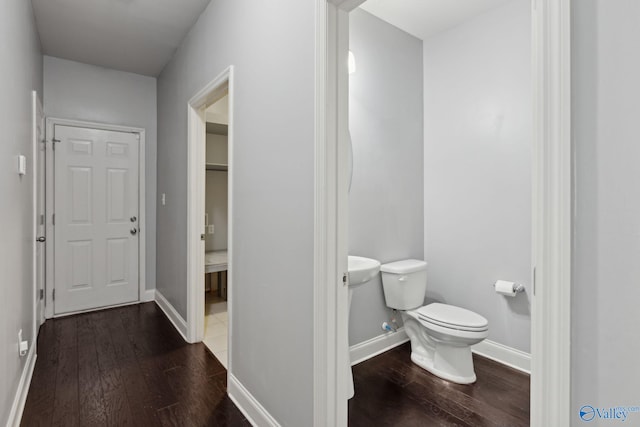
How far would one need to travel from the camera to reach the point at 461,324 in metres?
2.10

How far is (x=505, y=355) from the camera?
2408mm

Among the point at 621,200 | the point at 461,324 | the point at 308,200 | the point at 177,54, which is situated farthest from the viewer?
the point at 177,54

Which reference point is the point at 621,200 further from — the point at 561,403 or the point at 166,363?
the point at 166,363

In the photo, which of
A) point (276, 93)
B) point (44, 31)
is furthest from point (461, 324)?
point (44, 31)

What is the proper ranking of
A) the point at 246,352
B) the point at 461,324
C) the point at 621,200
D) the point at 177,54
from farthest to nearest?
1. the point at 177,54
2. the point at 461,324
3. the point at 246,352
4. the point at 621,200

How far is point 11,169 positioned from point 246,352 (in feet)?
5.36

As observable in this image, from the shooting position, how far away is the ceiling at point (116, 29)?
2516 millimetres

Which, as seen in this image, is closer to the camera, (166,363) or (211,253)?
(166,363)

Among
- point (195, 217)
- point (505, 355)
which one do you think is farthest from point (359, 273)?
point (195, 217)

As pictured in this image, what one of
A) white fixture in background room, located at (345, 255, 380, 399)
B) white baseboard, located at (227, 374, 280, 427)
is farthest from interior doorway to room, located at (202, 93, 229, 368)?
white fixture in background room, located at (345, 255, 380, 399)

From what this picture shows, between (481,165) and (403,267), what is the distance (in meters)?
1.03

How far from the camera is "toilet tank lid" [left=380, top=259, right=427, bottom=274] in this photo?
2496 mm
